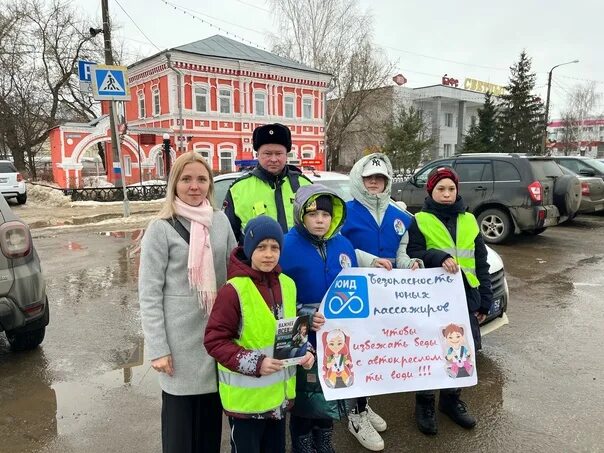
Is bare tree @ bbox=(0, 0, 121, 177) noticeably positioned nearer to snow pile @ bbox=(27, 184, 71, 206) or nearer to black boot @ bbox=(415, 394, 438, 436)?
snow pile @ bbox=(27, 184, 71, 206)

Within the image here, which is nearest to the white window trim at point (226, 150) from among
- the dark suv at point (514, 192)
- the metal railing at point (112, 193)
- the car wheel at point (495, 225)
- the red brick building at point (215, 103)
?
the red brick building at point (215, 103)

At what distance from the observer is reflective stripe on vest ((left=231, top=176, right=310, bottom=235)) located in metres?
3.13

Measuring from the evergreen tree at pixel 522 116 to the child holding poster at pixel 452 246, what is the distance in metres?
41.9

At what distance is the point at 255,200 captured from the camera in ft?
10.3

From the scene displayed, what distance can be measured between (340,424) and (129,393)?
172 cm

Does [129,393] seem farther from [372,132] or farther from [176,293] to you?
[372,132]

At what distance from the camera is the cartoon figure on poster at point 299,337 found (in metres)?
2.24

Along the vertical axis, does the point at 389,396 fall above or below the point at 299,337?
below

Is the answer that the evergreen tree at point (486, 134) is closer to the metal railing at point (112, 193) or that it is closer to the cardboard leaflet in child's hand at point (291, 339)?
the metal railing at point (112, 193)

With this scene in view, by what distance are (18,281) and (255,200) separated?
7.63 feet

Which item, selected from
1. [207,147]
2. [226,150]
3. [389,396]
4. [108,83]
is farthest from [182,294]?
[226,150]

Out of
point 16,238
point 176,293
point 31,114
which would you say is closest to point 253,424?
point 176,293

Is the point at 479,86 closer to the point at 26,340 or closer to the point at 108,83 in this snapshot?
the point at 108,83

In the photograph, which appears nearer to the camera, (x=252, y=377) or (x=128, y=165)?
(x=252, y=377)
